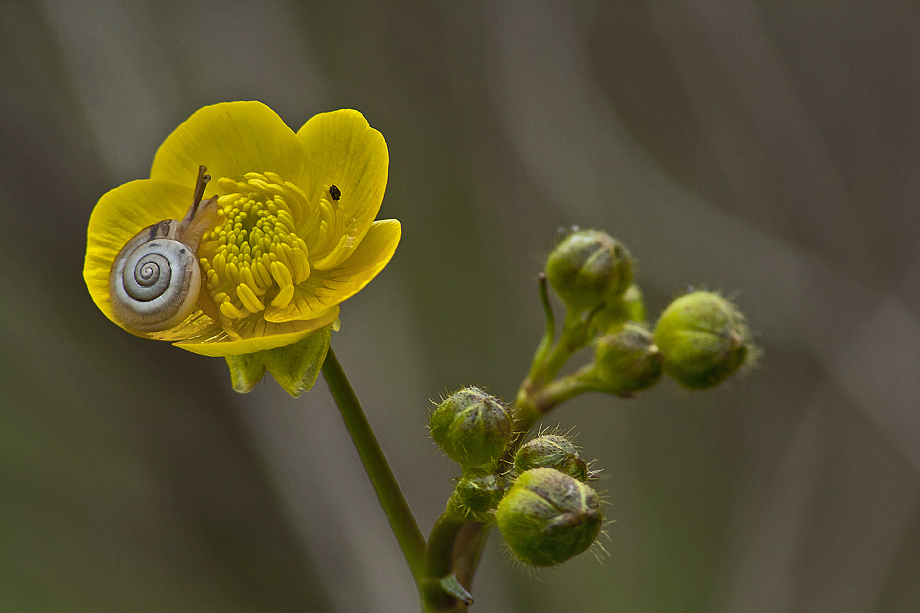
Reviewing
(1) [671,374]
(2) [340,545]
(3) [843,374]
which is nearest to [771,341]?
(3) [843,374]

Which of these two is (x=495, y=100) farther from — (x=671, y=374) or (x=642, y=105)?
(x=671, y=374)

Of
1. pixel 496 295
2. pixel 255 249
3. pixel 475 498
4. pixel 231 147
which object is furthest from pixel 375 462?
pixel 496 295

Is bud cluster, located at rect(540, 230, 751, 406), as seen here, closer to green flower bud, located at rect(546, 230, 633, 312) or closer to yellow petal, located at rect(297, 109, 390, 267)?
green flower bud, located at rect(546, 230, 633, 312)

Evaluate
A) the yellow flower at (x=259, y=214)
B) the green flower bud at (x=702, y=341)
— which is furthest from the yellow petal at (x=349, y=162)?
the green flower bud at (x=702, y=341)

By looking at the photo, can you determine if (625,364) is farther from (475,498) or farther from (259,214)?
(259,214)

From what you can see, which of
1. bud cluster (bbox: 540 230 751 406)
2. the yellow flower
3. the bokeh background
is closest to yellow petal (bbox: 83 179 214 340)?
the yellow flower

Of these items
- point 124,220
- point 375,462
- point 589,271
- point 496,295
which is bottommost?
point 375,462
